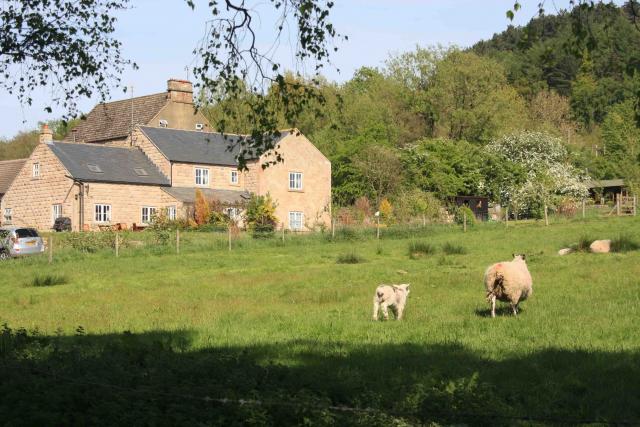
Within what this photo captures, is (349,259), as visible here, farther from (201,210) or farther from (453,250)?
(201,210)

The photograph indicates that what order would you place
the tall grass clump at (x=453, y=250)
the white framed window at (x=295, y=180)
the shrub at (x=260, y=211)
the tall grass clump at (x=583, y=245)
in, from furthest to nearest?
the white framed window at (x=295, y=180) → the shrub at (x=260, y=211) → the tall grass clump at (x=453, y=250) → the tall grass clump at (x=583, y=245)

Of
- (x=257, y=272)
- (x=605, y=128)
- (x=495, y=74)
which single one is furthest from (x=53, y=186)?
(x=605, y=128)

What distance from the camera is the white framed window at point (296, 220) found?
68562mm

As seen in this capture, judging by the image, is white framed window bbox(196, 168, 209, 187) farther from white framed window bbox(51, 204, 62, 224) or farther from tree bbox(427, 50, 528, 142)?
tree bbox(427, 50, 528, 142)

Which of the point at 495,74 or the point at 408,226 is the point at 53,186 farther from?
the point at 495,74

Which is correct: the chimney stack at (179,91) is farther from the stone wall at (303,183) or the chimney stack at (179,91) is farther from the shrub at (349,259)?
the shrub at (349,259)

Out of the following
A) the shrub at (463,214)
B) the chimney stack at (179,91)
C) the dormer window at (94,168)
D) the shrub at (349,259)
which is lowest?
the shrub at (349,259)

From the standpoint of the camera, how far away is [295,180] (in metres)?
69.4

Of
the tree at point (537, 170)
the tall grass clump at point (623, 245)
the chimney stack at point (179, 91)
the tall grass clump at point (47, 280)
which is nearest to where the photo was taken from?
the tall grass clump at point (47, 280)

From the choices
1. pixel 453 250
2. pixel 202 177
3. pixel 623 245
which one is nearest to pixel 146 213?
pixel 202 177

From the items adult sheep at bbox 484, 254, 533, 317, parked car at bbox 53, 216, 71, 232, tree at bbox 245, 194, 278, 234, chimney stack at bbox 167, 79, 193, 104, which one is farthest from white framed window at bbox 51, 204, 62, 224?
adult sheep at bbox 484, 254, 533, 317

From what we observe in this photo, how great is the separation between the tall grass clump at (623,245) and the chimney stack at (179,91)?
49.2 meters

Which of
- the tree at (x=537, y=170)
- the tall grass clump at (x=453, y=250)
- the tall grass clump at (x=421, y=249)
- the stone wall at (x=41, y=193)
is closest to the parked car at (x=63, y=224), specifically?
the stone wall at (x=41, y=193)

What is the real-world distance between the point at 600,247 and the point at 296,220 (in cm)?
3623
